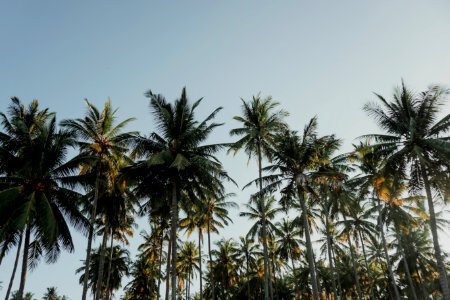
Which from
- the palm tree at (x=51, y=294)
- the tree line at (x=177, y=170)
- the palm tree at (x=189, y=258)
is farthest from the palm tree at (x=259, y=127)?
the palm tree at (x=51, y=294)

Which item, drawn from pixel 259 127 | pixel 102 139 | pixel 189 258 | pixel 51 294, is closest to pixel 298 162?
pixel 259 127

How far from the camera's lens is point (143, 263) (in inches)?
1880

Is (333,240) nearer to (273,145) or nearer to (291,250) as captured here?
(291,250)

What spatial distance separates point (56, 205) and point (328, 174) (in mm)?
16834

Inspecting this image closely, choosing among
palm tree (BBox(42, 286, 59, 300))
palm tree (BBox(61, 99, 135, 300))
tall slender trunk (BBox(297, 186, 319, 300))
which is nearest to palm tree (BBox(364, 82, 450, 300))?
tall slender trunk (BBox(297, 186, 319, 300))

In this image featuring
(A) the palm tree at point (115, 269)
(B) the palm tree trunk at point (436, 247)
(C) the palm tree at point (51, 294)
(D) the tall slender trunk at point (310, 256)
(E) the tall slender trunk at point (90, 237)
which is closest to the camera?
(B) the palm tree trunk at point (436, 247)

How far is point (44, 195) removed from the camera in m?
18.0

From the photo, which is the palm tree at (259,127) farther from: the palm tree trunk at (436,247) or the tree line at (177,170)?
the palm tree trunk at (436,247)

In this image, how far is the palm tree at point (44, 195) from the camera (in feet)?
56.0

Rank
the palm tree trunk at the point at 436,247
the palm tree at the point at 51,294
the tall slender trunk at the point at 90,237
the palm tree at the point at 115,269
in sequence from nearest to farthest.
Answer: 1. the palm tree trunk at the point at 436,247
2. the tall slender trunk at the point at 90,237
3. the palm tree at the point at 115,269
4. the palm tree at the point at 51,294

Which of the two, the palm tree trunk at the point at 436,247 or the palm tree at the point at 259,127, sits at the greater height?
the palm tree at the point at 259,127

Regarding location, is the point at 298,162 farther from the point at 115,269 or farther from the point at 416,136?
the point at 115,269

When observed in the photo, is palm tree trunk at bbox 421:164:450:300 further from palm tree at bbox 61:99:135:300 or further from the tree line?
palm tree at bbox 61:99:135:300

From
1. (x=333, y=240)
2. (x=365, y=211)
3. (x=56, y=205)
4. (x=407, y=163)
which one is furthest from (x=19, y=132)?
(x=333, y=240)
